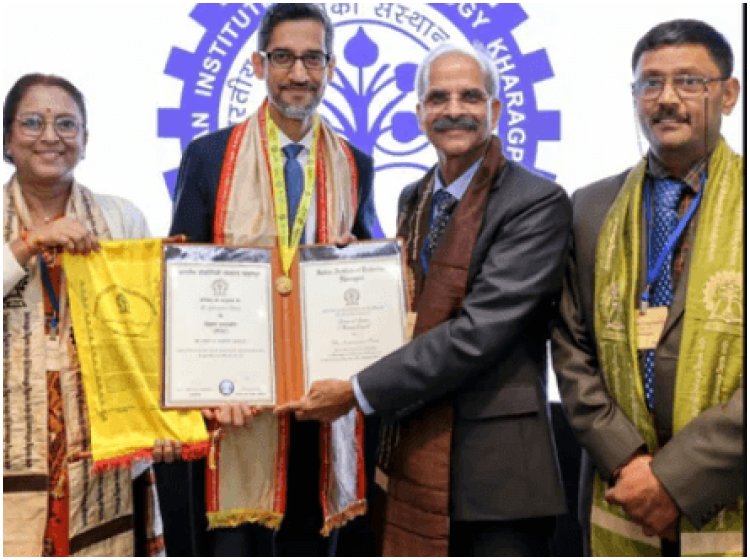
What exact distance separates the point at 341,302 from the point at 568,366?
684mm

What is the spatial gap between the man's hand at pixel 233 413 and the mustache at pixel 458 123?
99cm

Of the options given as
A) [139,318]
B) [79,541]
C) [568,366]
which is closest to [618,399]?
[568,366]

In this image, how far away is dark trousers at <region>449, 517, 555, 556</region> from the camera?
8.72 feet

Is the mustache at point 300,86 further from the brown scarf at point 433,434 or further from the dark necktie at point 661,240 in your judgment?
the dark necktie at point 661,240

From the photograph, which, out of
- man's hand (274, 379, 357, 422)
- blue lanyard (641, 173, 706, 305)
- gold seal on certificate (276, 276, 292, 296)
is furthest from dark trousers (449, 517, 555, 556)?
gold seal on certificate (276, 276, 292, 296)

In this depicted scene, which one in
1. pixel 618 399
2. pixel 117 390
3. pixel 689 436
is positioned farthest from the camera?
pixel 117 390

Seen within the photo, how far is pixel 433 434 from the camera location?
2.70 m

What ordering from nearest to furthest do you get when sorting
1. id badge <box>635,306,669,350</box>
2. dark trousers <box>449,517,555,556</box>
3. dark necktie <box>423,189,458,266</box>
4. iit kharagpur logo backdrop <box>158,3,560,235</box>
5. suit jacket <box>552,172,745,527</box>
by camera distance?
suit jacket <box>552,172,745,527</box>
id badge <box>635,306,669,350</box>
dark trousers <box>449,517,555,556</box>
dark necktie <box>423,189,458,266</box>
iit kharagpur logo backdrop <box>158,3,560,235</box>

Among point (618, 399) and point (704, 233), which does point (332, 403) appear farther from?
point (704, 233)

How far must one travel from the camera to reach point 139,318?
2830 millimetres

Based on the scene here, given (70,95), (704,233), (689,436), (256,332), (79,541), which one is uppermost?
(70,95)

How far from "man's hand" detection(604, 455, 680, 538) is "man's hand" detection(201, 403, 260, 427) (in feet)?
3.44

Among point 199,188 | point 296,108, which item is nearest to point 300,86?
point 296,108

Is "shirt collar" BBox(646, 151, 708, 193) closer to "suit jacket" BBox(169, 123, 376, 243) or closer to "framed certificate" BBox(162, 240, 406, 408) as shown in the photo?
"framed certificate" BBox(162, 240, 406, 408)
